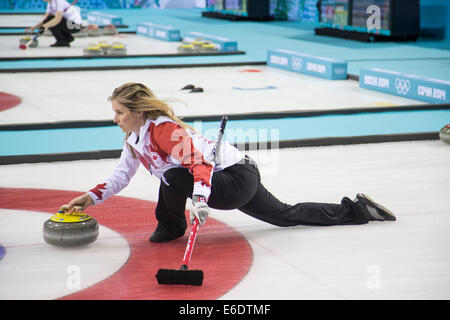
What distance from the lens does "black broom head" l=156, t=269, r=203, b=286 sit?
329cm

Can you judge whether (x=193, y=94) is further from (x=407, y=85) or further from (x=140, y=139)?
(x=140, y=139)

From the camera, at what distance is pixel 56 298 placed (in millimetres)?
3162

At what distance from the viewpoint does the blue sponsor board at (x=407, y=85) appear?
29.2 feet

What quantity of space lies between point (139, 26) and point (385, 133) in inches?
500

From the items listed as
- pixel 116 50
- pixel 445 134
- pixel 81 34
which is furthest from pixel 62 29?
pixel 445 134

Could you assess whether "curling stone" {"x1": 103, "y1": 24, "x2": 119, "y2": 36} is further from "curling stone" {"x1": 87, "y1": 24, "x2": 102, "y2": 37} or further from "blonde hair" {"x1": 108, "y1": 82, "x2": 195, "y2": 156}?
"blonde hair" {"x1": 108, "y1": 82, "x2": 195, "y2": 156}

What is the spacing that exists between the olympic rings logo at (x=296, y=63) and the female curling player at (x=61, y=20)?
5.20 m

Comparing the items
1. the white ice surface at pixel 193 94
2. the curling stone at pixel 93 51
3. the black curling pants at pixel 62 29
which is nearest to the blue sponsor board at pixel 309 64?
the white ice surface at pixel 193 94

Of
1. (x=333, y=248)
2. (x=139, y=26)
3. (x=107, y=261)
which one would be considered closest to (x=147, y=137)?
(x=107, y=261)

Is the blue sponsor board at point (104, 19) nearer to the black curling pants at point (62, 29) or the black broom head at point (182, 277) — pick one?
Result: the black curling pants at point (62, 29)

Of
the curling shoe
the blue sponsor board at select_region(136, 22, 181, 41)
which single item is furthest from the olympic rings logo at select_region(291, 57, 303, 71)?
the curling shoe

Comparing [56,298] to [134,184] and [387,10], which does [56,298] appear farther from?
[387,10]

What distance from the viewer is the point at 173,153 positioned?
3.56 metres

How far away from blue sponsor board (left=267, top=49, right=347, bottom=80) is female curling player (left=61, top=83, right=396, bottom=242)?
7089 millimetres
